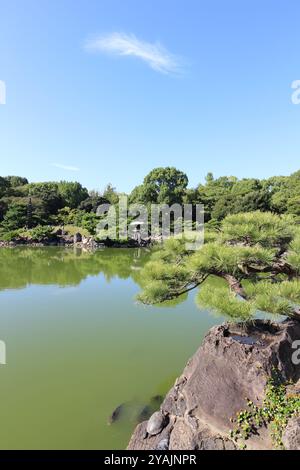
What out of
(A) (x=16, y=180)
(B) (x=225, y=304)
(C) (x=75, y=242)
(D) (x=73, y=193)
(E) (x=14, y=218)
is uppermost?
(A) (x=16, y=180)

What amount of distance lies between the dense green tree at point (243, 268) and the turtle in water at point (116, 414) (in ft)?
3.20

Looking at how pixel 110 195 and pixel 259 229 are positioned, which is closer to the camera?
pixel 259 229

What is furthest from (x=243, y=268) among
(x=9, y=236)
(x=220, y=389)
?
(x=9, y=236)

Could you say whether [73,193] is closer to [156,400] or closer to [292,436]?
[156,400]

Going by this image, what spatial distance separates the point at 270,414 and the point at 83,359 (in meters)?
2.21

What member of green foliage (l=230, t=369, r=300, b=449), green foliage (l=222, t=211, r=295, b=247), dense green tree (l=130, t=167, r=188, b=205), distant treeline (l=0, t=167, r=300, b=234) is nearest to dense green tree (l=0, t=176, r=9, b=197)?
distant treeline (l=0, t=167, r=300, b=234)

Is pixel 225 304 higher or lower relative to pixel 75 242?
higher

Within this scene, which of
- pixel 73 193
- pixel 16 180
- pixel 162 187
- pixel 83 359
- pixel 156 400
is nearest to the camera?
pixel 156 400

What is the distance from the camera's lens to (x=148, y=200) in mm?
19297

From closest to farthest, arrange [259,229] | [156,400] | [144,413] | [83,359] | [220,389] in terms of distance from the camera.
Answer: [220,389] → [259,229] → [144,413] → [156,400] → [83,359]

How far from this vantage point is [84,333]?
14.0ft

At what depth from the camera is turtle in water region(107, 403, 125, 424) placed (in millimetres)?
2500

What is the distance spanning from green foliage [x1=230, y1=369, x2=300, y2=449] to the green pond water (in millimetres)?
902

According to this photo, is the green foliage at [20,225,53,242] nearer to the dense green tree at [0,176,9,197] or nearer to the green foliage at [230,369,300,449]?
the dense green tree at [0,176,9,197]
